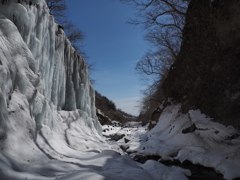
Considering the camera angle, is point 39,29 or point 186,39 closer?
point 39,29

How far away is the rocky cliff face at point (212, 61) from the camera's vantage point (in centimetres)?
744

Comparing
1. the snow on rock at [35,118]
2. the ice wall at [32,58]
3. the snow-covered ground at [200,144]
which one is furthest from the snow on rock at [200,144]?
the ice wall at [32,58]

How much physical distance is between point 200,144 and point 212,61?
8.07ft

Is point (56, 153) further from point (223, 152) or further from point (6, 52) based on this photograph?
point (223, 152)

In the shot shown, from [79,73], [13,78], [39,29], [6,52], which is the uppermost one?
[79,73]

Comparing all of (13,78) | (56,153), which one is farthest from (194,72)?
(13,78)

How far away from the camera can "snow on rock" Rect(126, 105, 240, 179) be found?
6180 mm

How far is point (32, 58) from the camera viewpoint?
6.61m

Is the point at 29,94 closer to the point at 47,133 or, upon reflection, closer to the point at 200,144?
the point at 47,133

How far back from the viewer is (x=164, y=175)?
5.92 metres

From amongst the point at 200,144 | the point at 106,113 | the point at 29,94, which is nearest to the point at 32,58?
the point at 29,94

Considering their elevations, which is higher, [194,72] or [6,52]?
[194,72]

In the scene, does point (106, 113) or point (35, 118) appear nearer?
point (35, 118)

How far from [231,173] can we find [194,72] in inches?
195
